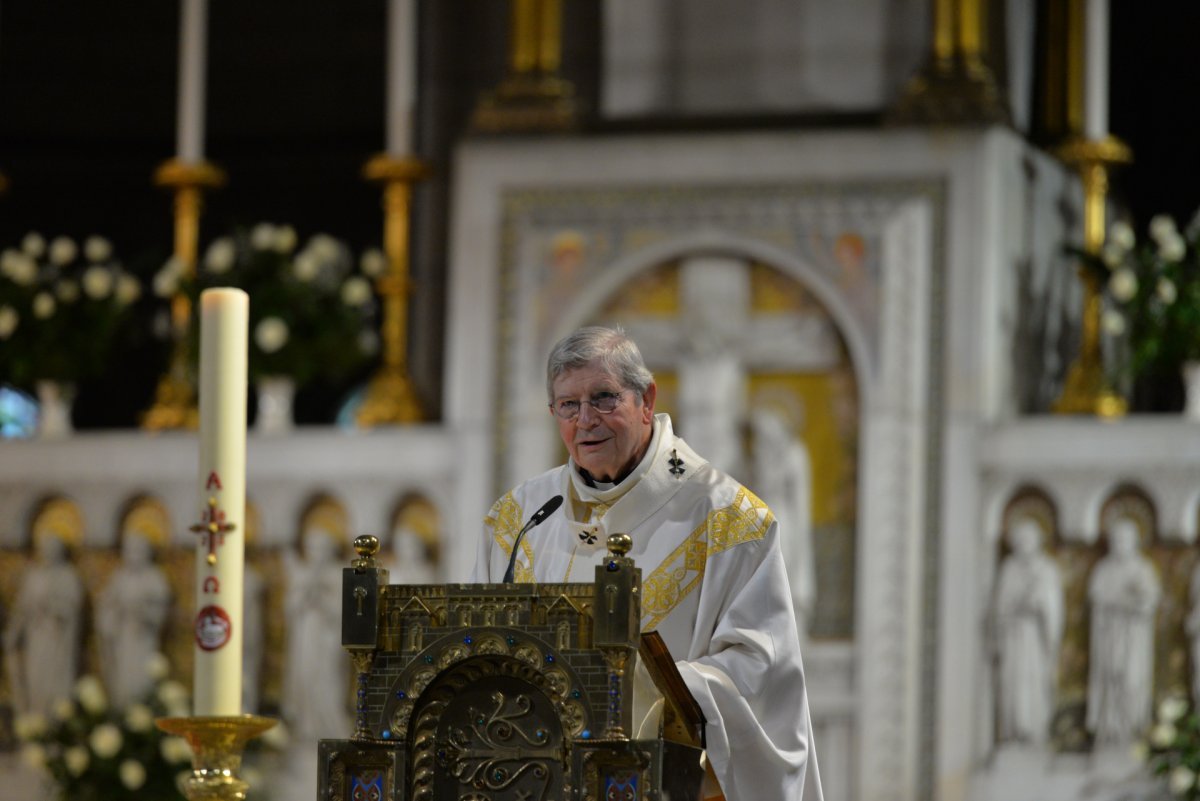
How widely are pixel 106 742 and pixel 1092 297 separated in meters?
3.45

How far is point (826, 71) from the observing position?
8.60 metres

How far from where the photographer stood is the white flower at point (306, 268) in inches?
343

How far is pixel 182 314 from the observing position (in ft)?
29.1

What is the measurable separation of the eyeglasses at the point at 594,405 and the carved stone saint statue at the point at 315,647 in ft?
13.0

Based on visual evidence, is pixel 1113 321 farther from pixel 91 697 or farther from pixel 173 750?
pixel 91 697

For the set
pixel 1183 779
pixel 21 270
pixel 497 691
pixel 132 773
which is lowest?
pixel 132 773

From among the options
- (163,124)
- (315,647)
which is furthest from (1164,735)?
(163,124)

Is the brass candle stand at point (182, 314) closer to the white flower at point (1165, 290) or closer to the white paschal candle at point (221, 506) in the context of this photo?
the white flower at point (1165, 290)

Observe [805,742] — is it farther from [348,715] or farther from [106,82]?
[106,82]

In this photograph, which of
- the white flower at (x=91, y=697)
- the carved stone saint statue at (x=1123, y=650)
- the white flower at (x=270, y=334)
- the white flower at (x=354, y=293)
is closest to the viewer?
the carved stone saint statue at (x=1123, y=650)

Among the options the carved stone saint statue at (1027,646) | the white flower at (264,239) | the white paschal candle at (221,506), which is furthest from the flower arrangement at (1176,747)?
the white paschal candle at (221,506)

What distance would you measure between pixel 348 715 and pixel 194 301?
157cm

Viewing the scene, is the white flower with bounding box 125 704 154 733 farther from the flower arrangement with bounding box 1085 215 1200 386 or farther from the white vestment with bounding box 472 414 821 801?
the white vestment with bounding box 472 414 821 801

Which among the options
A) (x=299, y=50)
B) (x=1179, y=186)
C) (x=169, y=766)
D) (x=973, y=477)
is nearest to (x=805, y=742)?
(x=973, y=477)
